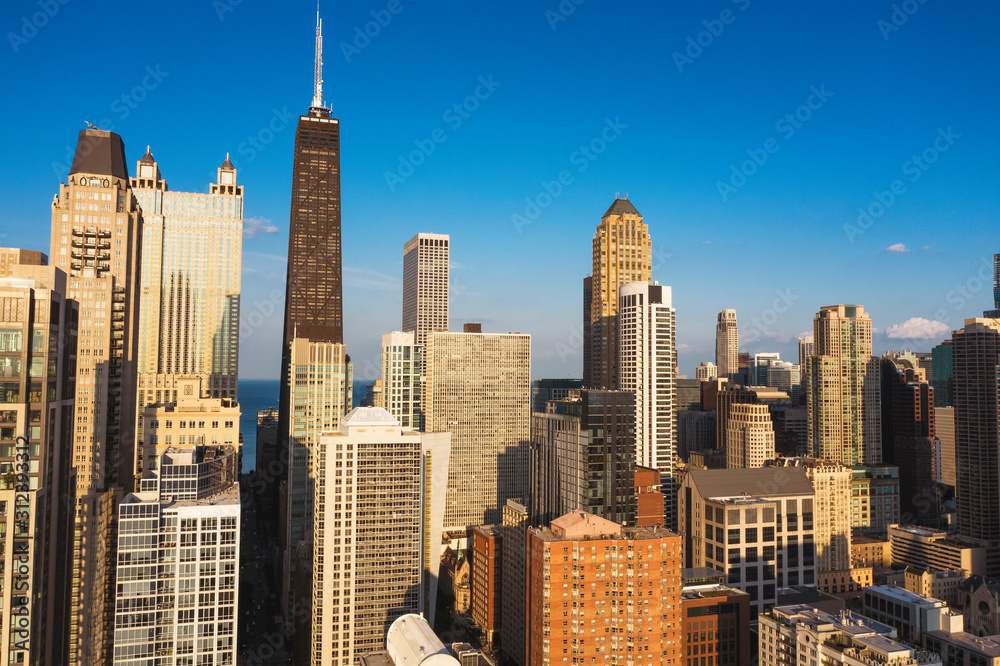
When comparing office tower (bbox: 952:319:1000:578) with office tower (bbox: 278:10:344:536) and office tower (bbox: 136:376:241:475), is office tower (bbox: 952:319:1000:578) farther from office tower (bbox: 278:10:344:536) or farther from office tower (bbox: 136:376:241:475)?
office tower (bbox: 136:376:241:475)

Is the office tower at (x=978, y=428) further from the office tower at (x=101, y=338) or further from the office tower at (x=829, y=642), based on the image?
the office tower at (x=101, y=338)

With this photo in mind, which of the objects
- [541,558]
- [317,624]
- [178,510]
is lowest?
[317,624]

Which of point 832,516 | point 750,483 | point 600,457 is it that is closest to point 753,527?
point 750,483

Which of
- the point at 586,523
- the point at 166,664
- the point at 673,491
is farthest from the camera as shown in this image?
the point at 673,491

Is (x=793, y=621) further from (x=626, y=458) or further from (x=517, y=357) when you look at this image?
(x=517, y=357)

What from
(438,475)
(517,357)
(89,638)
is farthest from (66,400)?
(517,357)
